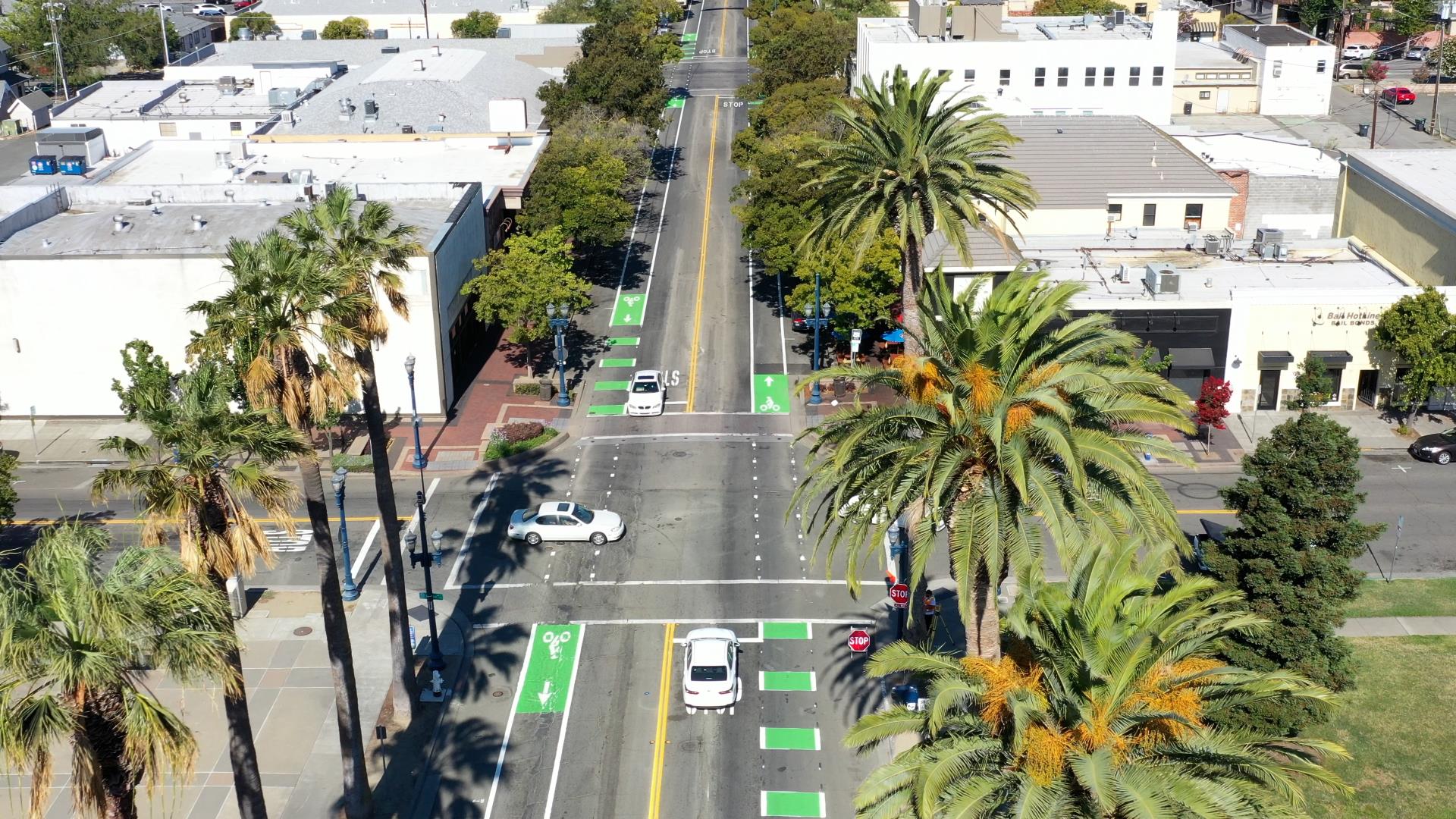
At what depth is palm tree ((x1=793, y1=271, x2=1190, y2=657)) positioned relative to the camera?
93.6ft

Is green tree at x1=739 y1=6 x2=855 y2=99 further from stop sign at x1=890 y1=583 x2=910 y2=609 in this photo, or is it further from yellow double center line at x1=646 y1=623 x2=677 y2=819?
yellow double center line at x1=646 y1=623 x2=677 y2=819

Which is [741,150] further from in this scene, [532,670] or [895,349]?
[532,670]

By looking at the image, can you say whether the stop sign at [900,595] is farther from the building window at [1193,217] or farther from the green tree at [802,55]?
the green tree at [802,55]

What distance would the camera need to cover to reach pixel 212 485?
28953 millimetres

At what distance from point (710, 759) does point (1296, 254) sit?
4642 centimetres

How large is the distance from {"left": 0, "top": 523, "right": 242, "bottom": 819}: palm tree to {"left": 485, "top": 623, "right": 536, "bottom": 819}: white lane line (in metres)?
15.5

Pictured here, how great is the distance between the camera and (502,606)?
49.6 metres

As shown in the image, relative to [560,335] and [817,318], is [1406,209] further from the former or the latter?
[560,335]

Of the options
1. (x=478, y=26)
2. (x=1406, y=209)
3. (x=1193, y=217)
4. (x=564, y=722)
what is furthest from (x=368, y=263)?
(x=478, y=26)

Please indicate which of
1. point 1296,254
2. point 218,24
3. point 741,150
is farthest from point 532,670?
point 218,24

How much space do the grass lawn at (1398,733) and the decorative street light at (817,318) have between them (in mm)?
28746

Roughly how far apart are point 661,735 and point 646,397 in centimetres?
2588

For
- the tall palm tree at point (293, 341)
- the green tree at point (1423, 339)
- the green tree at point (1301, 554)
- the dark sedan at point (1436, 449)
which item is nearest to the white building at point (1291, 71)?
the green tree at point (1423, 339)

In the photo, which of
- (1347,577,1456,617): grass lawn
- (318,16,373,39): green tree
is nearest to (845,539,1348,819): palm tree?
(1347,577,1456,617): grass lawn
